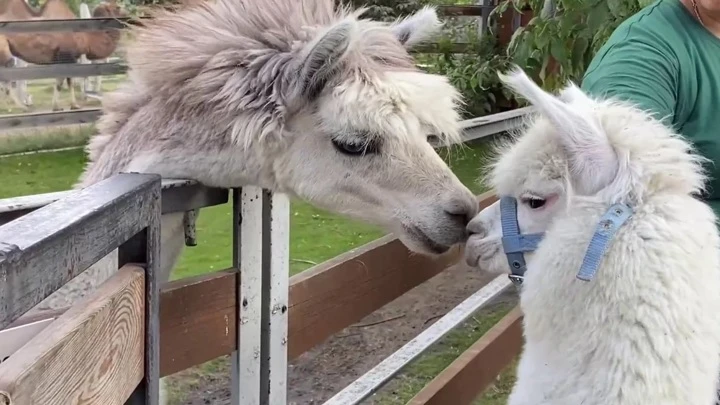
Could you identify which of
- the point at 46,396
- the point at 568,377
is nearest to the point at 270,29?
the point at 568,377

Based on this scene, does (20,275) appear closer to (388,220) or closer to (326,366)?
(388,220)

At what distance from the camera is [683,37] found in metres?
1.94

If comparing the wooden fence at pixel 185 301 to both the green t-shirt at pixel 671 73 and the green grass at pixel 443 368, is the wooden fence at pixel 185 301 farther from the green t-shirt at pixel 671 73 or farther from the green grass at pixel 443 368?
the green t-shirt at pixel 671 73

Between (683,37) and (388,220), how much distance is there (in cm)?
90

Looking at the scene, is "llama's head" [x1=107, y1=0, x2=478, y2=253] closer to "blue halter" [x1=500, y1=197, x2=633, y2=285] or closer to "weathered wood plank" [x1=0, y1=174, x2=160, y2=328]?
"blue halter" [x1=500, y1=197, x2=633, y2=285]

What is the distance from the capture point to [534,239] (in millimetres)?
1822

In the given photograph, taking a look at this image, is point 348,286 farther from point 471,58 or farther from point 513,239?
point 471,58

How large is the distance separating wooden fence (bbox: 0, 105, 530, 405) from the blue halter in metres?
0.71

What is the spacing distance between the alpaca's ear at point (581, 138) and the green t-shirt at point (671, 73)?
0.24 metres

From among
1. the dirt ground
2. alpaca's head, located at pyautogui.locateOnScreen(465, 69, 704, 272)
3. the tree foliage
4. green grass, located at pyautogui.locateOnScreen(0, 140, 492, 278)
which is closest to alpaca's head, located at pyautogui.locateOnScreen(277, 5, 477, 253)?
alpaca's head, located at pyautogui.locateOnScreen(465, 69, 704, 272)

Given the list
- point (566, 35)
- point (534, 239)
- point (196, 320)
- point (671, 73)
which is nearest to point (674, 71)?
point (671, 73)

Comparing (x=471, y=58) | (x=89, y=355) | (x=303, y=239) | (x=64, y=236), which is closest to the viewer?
(x=64, y=236)

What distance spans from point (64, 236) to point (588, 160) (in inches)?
43.1

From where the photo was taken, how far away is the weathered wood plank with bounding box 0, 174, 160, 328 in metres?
0.88
